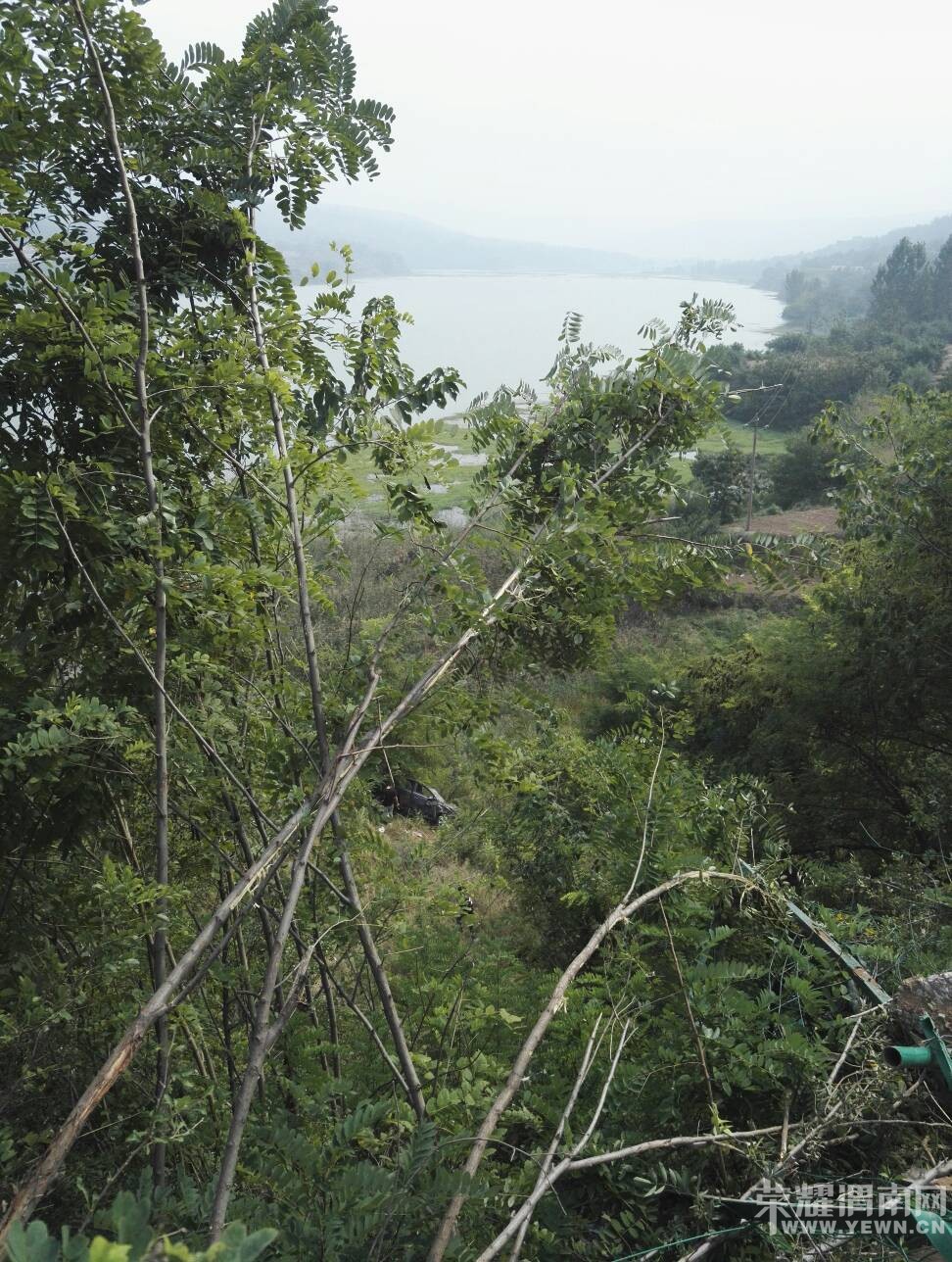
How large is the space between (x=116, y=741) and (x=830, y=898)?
514cm

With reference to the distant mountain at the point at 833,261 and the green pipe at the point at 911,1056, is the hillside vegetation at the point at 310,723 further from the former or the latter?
the distant mountain at the point at 833,261

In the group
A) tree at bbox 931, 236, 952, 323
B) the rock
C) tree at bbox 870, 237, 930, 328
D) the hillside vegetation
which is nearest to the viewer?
the hillside vegetation

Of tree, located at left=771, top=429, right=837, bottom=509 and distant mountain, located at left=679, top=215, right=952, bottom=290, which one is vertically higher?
distant mountain, located at left=679, top=215, right=952, bottom=290

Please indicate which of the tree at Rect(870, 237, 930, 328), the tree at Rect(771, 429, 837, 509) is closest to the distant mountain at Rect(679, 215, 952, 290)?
the tree at Rect(870, 237, 930, 328)

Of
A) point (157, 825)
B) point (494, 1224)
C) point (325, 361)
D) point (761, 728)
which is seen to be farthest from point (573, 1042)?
point (761, 728)

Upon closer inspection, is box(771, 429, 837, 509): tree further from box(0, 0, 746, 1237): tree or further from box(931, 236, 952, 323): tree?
box(931, 236, 952, 323): tree

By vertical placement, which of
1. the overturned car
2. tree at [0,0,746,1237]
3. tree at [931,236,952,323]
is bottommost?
the overturned car

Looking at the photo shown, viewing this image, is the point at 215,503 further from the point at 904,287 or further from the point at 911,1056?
the point at 904,287

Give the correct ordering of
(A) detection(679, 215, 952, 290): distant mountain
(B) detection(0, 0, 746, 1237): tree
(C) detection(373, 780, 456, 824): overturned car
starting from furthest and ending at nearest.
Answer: (A) detection(679, 215, 952, 290): distant mountain
(C) detection(373, 780, 456, 824): overturned car
(B) detection(0, 0, 746, 1237): tree

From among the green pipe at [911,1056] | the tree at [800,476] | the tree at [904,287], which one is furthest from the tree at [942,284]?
the green pipe at [911,1056]

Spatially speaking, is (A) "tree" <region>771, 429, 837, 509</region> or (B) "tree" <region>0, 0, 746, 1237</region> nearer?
(B) "tree" <region>0, 0, 746, 1237</region>

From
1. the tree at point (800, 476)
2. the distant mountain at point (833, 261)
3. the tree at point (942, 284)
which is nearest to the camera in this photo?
the tree at point (800, 476)

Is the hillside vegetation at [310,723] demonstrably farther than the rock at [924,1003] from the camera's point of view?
No

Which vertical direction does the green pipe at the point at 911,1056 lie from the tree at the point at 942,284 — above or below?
below
